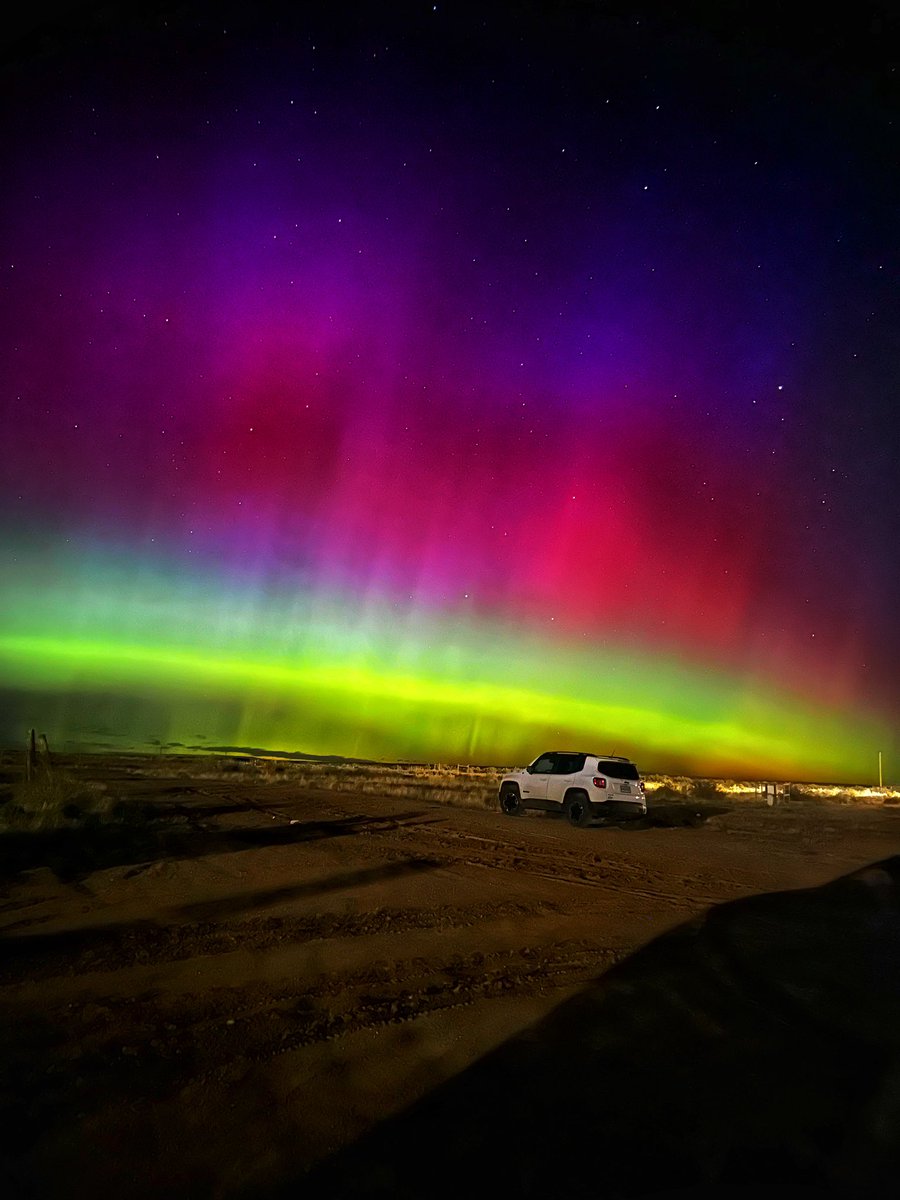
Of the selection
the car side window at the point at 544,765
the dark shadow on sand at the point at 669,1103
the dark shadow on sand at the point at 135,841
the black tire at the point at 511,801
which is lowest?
the dark shadow on sand at the point at 135,841

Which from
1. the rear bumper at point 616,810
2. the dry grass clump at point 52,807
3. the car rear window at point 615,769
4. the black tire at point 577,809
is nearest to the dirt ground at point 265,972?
the dry grass clump at point 52,807

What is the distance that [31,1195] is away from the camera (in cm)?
321

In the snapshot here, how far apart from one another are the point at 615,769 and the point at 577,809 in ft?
5.18

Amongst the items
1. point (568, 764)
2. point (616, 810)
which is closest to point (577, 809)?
point (616, 810)

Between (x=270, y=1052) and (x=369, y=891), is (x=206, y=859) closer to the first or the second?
(x=369, y=891)

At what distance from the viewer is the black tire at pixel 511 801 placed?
2262 centimetres

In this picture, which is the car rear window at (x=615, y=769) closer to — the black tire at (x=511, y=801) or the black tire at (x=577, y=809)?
the black tire at (x=577, y=809)

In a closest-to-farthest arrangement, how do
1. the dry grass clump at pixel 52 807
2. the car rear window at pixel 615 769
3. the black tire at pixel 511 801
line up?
the dry grass clump at pixel 52 807 → the car rear window at pixel 615 769 → the black tire at pixel 511 801

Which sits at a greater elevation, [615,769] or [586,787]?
[615,769]

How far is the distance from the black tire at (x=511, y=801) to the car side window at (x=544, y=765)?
→ 3.58ft

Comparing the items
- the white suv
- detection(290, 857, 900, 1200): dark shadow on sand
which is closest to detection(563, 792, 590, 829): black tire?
the white suv

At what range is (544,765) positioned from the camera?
22.0 meters

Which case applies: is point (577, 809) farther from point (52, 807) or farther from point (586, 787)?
point (52, 807)

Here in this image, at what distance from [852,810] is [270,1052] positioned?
118 ft
